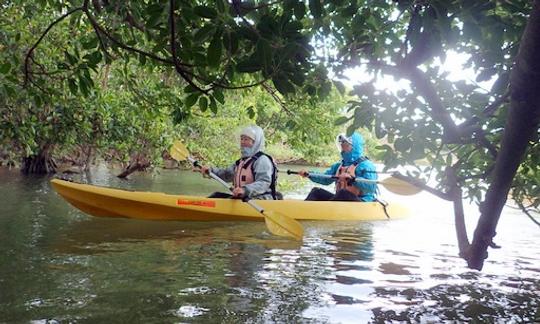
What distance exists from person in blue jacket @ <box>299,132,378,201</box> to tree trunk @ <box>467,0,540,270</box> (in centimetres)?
620

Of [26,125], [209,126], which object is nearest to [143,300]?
[26,125]

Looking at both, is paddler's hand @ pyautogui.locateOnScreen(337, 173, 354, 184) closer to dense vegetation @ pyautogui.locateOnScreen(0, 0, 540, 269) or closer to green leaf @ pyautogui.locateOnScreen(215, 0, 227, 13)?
dense vegetation @ pyautogui.locateOnScreen(0, 0, 540, 269)

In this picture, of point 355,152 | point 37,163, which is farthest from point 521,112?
point 37,163

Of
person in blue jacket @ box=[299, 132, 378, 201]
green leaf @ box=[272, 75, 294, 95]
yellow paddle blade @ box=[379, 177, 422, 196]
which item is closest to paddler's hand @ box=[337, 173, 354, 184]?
person in blue jacket @ box=[299, 132, 378, 201]

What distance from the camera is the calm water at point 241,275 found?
10.6 feet

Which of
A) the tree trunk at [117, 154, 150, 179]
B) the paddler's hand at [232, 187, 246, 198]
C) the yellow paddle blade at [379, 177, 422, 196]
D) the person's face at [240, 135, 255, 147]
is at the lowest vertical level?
the paddler's hand at [232, 187, 246, 198]

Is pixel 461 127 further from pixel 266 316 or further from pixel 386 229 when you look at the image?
pixel 386 229

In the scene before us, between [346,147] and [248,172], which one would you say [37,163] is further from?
[346,147]

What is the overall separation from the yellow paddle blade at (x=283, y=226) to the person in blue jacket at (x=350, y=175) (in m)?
2.37

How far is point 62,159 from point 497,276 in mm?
16378

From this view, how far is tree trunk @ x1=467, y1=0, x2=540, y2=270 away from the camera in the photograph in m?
1.48

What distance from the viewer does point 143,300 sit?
10.9 feet

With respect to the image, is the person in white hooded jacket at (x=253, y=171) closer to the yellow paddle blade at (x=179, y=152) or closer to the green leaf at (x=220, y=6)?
the yellow paddle blade at (x=179, y=152)

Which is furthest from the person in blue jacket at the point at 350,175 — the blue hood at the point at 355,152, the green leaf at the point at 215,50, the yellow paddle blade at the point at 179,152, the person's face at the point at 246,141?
the green leaf at the point at 215,50
